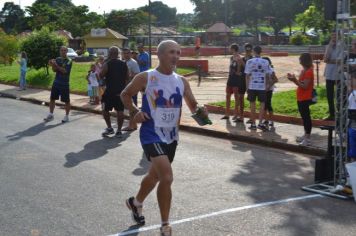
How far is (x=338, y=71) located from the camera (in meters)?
6.92

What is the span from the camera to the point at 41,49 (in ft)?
84.9

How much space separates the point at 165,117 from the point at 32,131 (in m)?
7.61

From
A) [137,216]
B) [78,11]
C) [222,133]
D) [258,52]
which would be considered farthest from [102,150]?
[78,11]

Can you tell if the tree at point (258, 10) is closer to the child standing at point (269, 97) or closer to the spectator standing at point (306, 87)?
the child standing at point (269, 97)

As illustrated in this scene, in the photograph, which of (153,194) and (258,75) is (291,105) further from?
(153,194)

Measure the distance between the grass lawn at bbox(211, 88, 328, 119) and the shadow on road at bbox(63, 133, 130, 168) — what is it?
3.64 m

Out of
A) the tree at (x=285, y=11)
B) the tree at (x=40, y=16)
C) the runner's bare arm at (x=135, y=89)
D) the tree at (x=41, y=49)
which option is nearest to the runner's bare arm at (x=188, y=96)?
the runner's bare arm at (x=135, y=89)

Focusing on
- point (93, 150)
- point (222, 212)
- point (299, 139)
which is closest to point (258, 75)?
point (299, 139)

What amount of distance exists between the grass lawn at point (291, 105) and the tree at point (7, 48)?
26.1 m

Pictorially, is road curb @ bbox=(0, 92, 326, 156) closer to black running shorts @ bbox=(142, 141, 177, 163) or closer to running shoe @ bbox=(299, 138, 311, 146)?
running shoe @ bbox=(299, 138, 311, 146)

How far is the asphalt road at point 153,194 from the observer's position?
554 cm

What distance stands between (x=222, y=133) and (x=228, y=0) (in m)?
86.0

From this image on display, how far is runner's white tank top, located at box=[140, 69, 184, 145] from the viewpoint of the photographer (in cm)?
521

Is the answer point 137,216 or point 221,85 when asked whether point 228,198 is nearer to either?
point 137,216
